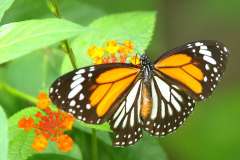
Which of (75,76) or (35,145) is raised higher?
(75,76)

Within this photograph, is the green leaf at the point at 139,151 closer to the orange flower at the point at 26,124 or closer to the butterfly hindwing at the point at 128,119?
the butterfly hindwing at the point at 128,119

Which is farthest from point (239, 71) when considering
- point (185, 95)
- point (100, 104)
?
point (100, 104)

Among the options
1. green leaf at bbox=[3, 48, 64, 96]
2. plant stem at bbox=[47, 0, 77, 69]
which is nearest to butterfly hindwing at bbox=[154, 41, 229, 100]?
plant stem at bbox=[47, 0, 77, 69]

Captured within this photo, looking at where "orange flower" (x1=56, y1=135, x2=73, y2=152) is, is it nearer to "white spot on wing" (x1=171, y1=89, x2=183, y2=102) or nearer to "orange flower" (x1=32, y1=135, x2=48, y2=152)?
"orange flower" (x1=32, y1=135, x2=48, y2=152)

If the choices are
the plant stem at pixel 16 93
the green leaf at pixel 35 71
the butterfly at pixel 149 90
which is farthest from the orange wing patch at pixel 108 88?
the green leaf at pixel 35 71

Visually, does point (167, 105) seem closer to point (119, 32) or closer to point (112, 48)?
point (112, 48)

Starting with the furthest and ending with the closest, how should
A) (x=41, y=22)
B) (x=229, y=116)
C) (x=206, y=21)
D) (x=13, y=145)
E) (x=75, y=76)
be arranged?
(x=206, y=21) < (x=229, y=116) < (x=13, y=145) < (x=75, y=76) < (x=41, y=22)

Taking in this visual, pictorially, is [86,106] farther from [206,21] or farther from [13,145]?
[206,21]
